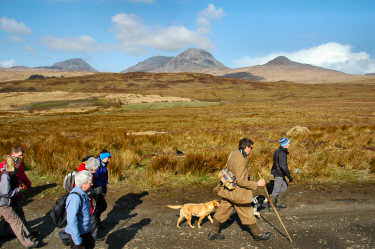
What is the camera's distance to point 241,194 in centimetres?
450

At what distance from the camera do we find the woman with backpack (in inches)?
168

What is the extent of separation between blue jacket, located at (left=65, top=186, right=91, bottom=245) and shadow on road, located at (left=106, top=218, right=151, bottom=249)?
1409 millimetres

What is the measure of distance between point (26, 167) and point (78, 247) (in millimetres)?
8110

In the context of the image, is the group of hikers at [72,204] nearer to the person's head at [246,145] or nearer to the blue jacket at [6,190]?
the blue jacket at [6,190]

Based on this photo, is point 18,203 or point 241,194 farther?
point 18,203

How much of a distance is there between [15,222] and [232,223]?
428 centimetres

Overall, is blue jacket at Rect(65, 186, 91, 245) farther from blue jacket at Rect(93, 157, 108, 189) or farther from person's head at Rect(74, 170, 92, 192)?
blue jacket at Rect(93, 157, 108, 189)

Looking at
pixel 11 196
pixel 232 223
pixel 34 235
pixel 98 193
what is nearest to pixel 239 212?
pixel 232 223

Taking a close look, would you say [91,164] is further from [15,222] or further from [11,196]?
[15,222]

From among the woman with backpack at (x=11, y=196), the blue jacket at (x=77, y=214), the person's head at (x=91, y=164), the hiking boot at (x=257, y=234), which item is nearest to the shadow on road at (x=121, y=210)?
the woman with backpack at (x=11, y=196)

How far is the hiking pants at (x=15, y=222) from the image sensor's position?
443 cm

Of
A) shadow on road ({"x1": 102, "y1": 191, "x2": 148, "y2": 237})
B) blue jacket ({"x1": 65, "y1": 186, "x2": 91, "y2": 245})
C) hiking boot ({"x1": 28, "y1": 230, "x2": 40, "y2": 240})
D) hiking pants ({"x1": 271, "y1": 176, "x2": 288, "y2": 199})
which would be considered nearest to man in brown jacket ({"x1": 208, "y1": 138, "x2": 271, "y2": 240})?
hiking pants ({"x1": 271, "y1": 176, "x2": 288, "y2": 199})

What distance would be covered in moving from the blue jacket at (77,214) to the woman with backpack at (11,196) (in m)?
1.77

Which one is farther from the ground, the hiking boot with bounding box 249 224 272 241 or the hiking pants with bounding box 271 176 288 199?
the hiking pants with bounding box 271 176 288 199
